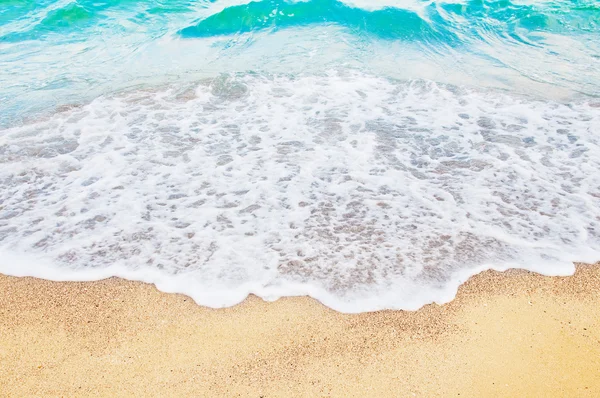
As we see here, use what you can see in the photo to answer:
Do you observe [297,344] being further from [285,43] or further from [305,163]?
[285,43]

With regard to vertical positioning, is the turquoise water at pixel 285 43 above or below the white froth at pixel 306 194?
below

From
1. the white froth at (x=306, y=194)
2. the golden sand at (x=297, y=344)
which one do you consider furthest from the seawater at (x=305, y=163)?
the golden sand at (x=297, y=344)

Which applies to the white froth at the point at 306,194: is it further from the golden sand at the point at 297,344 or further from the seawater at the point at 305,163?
the golden sand at the point at 297,344

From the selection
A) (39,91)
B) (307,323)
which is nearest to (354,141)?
(307,323)

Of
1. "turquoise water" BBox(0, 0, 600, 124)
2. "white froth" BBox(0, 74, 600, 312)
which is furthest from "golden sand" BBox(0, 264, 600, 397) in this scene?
"turquoise water" BBox(0, 0, 600, 124)

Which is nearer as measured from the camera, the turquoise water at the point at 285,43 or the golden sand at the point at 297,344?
the golden sand at the point at 297,344

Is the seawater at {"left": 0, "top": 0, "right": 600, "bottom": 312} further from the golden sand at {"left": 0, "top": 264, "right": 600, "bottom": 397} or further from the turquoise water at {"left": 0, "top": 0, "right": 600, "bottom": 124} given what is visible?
the golden sand at {"left": 0, "top": 264, "right": 600, "bottom": 397}
